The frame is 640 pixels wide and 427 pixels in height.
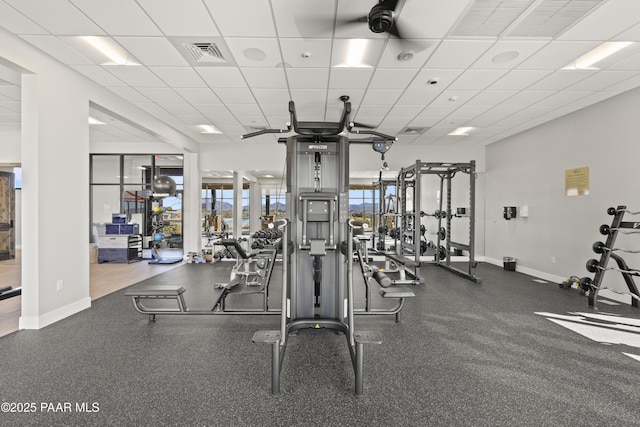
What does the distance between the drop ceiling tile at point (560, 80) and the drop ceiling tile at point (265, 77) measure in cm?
348

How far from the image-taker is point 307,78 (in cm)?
386

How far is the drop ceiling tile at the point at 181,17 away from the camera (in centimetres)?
255

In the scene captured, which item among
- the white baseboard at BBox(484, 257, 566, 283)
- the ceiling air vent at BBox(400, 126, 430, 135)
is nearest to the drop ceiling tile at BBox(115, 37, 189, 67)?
the ceiling air vent at BBox(400, 126, 430, 135)

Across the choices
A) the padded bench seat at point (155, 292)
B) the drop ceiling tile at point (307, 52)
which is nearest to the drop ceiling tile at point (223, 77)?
the drop ceiling tile at point (307, 52)

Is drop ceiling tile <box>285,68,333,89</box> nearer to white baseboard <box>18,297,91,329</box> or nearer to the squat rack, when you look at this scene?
the squat rack

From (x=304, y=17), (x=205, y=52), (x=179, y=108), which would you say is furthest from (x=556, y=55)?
(x=179, y=108)

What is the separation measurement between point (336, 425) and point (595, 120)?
19.5 feet

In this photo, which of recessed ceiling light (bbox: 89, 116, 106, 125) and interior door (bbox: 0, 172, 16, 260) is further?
interior door (bbox: 0, 172, 16, 260)

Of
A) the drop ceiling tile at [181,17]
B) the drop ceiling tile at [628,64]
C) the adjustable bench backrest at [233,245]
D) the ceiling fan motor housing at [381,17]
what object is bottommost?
the adjustable bench backrest at [233,245]

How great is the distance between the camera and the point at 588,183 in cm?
480

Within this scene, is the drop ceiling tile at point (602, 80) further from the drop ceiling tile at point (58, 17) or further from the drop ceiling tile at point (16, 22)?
the drop ceiling tile at point (16, 22)

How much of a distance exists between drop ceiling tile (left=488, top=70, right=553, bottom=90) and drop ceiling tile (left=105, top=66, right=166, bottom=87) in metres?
4.62

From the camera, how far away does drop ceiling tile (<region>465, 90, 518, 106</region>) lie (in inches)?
169

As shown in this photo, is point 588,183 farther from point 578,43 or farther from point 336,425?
point 336,425
